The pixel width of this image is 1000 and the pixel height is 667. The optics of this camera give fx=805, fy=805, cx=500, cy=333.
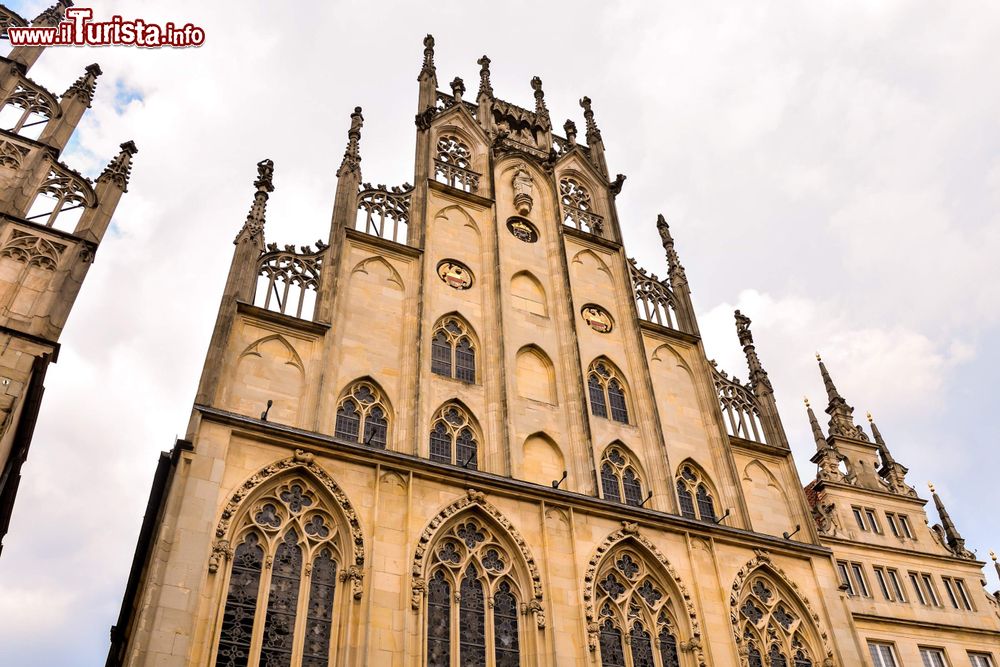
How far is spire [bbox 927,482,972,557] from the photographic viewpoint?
2292 cm

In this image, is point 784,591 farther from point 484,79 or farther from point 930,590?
point 484,79

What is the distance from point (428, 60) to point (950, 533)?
21.2 m

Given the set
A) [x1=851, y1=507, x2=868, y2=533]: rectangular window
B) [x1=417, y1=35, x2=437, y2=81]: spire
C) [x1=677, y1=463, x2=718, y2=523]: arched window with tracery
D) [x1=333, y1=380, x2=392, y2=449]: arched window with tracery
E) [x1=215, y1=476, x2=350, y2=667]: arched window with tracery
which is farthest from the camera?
[x1=417, y1=35, x2=437, y2=81]: spire

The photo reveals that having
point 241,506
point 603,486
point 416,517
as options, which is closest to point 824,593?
point 603,486

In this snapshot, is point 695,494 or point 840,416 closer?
point 695,494

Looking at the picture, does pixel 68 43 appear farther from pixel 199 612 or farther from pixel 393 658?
pixel 393 658

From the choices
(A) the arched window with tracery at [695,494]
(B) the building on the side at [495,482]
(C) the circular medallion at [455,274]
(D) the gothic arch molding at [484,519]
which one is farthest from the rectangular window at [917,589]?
(C) the circular medallion at [455,274]

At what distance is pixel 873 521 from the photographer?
2247 cm

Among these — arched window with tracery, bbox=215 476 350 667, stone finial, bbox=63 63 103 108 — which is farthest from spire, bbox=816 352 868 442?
stone finial, bbox=63 63 103 108

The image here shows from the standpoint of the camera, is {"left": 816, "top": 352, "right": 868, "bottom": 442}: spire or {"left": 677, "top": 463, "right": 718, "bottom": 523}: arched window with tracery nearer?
{"left": 677, "top": 463, "right": 718, "bottom": 523}: arched window with tracery

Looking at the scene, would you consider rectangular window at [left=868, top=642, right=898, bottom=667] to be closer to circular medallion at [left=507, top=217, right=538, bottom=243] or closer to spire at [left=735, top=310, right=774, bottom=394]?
spire at [left=735, top=310, right=774, bottom=394]

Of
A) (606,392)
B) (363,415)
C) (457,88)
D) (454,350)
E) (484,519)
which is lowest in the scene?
(484,519)

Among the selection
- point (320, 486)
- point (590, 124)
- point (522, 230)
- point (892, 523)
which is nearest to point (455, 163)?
point (522, 230)

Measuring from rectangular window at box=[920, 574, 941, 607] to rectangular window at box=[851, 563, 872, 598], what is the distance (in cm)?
210
